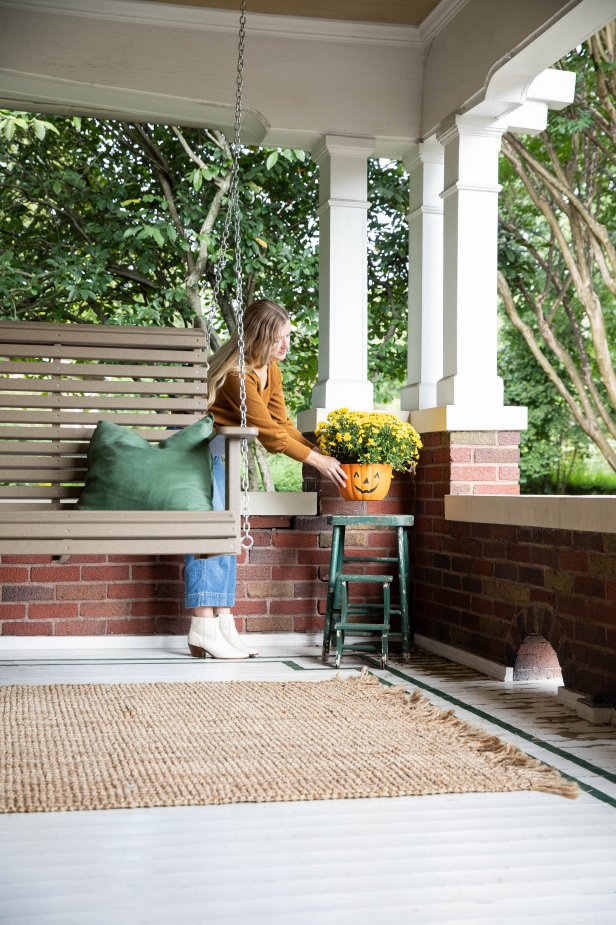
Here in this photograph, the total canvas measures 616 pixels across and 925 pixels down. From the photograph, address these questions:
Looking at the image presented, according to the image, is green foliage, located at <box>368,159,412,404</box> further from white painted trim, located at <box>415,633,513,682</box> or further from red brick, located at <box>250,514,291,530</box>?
white painted trim, located at <box>415,633,513,682</box>

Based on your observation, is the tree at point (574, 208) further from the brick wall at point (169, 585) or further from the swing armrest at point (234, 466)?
the swing armrest at point (234, 466)

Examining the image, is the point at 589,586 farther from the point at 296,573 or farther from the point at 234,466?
the point at 296,573

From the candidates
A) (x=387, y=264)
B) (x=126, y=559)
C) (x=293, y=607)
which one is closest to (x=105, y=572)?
(x=126, y=559)

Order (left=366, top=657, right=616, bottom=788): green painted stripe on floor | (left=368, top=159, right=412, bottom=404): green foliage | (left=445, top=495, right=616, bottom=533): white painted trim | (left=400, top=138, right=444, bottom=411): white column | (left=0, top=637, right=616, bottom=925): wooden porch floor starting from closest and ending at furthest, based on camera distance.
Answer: (left=0, top=637, right=616, bottom=925): wooden porch floor, (left=366, top=657, right=616, bottom=788): green painted stripe on floor, (left=445, top=495, right=616, bottom=533): white painted trim, (left=400, top=138, right=444, bottom=411): white column, (left=368, top=159, right=412, bottom=404): green foliage

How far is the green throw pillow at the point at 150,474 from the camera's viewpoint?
3611mm

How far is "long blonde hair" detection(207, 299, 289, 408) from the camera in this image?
4.21 metres

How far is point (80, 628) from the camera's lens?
4457 millimetres

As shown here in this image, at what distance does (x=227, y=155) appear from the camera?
244 inches

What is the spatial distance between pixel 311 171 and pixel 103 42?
2.38m

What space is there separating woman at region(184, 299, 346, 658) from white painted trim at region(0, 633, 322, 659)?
0.75ft

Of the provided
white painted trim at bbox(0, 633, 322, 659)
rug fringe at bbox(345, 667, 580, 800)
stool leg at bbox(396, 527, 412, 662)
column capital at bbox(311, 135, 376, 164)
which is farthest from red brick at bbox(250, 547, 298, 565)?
column capital at bbox(311, 135, 376, 164)

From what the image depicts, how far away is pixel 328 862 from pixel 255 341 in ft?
8.57

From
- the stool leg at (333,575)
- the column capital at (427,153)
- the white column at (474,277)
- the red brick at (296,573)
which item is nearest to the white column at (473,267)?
the white column at (474,277)

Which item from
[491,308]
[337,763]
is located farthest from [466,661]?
[337,763]
